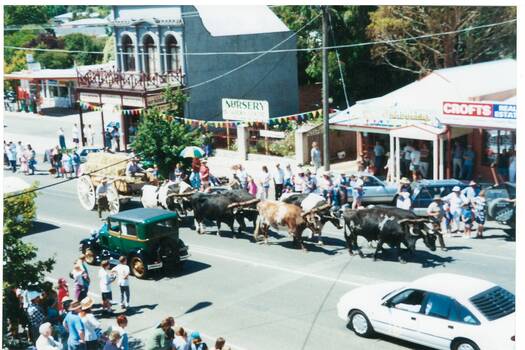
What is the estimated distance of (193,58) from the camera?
39312 millimetres

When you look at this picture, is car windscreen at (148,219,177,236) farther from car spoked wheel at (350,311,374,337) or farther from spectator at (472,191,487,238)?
spectator at (472,191,487,238)

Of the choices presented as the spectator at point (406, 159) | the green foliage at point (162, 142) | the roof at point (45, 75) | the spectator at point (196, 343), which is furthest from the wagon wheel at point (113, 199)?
the roof at point (45, 75)

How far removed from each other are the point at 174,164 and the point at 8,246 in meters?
15.6

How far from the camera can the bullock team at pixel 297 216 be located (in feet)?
64.2

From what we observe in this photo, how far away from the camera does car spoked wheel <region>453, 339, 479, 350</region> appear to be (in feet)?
43.7

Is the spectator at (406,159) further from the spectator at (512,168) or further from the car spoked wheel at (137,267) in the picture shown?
the car spoked wheel at (137,267)

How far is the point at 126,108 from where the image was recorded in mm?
40094

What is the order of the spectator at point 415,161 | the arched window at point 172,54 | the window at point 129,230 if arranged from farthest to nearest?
1. the arched window at point 172,54
2. the spectator at point 415,161
3. the window at point 129,230

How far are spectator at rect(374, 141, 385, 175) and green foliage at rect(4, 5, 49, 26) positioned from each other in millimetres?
34984

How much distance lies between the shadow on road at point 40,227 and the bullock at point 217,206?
555cm

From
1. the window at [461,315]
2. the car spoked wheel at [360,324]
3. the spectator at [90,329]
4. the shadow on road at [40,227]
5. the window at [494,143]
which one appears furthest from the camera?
the window at [494,143]

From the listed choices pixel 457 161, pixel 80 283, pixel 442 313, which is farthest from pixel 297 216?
pixel 457 161

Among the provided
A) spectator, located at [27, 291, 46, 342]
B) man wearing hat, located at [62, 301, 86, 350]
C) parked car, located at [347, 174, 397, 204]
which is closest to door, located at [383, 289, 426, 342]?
man wearing hat, located at [62, 301, 86, 350]
